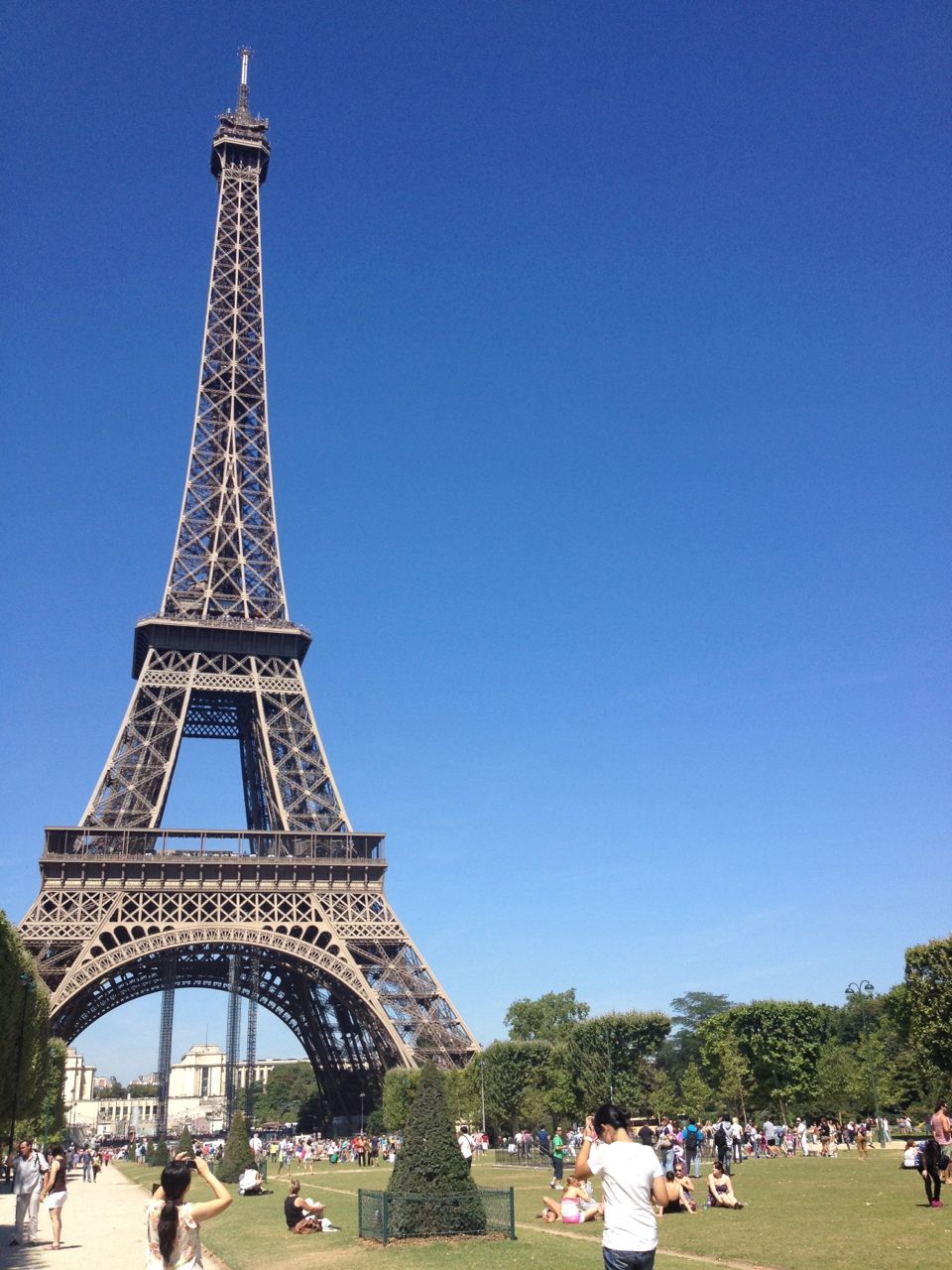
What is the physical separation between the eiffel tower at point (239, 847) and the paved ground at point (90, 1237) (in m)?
20.3

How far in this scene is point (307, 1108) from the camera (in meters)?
92.2

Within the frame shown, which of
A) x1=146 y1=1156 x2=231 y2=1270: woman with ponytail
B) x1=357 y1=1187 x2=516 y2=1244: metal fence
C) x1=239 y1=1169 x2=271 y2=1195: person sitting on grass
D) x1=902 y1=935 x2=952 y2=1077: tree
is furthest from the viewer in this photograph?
x1=902 y1=935 x2=952 y2=1077: tree

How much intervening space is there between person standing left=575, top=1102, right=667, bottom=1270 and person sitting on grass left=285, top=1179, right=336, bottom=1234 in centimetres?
1717

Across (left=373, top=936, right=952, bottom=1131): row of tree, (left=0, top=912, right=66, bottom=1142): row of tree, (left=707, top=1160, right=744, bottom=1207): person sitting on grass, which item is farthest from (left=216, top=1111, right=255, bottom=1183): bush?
(left=707, top=1160, right=744, bottom=1207): person sitting on grass

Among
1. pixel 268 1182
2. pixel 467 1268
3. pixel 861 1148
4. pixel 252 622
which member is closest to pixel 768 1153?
pixel 861 1148

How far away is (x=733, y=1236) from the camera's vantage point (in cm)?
1844

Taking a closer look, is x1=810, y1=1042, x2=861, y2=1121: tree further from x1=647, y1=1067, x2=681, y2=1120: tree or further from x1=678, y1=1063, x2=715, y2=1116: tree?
x1=647, y1=1067, x2=681, y2=1120: tree

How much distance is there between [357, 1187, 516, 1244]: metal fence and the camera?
64.6ft

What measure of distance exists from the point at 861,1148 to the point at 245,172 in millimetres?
75015

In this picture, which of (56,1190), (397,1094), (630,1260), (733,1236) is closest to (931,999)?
(397,1094)

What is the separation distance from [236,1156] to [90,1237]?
18.0 m

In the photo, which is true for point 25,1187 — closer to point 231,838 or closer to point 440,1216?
point 440,1216

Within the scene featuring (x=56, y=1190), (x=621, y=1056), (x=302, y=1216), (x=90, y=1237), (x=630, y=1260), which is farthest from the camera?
(x=621, y=1056)

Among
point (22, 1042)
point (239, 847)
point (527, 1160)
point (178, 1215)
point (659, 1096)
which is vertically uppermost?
point (239, 847)
